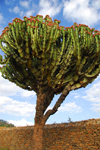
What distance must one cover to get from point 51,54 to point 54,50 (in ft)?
1.08

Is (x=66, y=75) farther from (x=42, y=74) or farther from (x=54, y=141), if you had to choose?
(x=54, y=141)

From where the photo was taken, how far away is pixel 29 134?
1307cm

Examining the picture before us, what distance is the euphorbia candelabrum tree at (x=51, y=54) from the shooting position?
316 inches

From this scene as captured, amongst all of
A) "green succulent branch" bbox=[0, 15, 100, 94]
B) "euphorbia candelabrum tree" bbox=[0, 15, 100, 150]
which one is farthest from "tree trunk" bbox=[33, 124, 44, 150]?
"green succulent branch" bbox=[0, 15, 100, 94]

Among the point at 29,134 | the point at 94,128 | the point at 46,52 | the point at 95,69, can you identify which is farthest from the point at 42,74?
the point at 29,134

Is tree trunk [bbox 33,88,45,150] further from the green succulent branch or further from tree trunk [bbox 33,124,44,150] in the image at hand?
the green succulent branch

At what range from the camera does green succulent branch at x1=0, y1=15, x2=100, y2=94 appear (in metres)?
7.99

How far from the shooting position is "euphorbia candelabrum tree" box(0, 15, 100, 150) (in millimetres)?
8016

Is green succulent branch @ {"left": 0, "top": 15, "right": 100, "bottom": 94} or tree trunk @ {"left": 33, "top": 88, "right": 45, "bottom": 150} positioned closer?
green succulent branch @ {"left": 0, "top": 15, "right": 100, "bottom": 94}

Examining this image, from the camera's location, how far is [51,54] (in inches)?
328

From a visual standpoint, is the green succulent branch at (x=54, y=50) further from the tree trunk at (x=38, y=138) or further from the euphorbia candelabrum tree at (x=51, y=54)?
the tree trunk at (x=38, y=138)

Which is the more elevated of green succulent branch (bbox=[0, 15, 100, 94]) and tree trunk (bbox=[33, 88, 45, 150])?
green succulent branch (bbox=[0, 15, 100, 94])

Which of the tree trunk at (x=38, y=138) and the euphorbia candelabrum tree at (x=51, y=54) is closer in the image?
the euphorbia candelabrum tree at (x=51, y=54)

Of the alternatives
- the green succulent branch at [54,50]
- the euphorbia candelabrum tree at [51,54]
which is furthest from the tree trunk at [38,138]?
the green succulent branch at [54,50]
